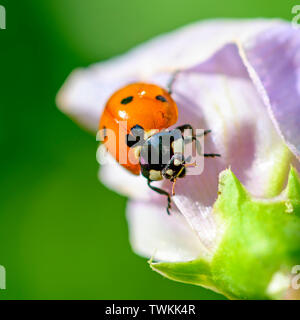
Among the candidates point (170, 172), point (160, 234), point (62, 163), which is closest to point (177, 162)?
point (170, 172)

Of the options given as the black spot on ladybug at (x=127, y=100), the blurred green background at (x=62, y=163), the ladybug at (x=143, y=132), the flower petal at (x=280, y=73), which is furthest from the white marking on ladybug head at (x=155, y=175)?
the blurred green background at (x=62, y=163)

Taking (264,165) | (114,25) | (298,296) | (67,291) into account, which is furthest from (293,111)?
(114,25)

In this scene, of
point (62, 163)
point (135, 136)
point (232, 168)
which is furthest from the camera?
point (62, 163)

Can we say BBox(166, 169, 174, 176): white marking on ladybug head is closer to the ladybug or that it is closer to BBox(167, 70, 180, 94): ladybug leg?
the ladybug

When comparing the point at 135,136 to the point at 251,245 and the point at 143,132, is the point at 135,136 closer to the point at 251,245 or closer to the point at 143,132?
the point at 143,132
